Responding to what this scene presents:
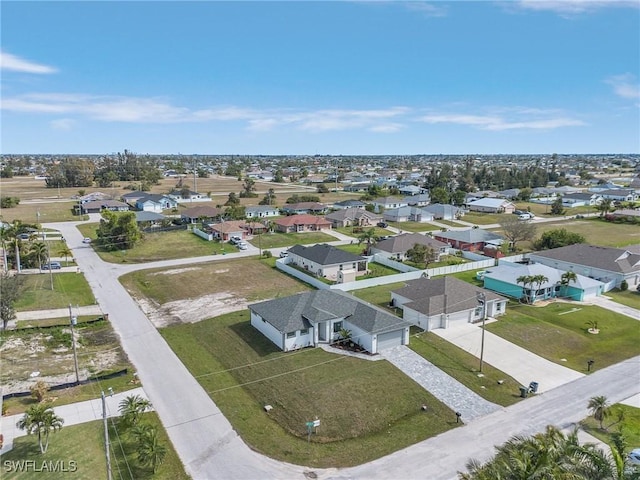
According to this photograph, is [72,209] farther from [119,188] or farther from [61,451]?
[61,451]

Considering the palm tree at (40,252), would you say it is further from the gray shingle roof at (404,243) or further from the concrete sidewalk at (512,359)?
the concrete sidewalk at (512,359)

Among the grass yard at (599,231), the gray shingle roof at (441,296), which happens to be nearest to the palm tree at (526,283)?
the gray shingle roof at (441,296)

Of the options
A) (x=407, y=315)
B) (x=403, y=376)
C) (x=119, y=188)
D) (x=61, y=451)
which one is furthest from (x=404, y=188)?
(x=61, y=451)

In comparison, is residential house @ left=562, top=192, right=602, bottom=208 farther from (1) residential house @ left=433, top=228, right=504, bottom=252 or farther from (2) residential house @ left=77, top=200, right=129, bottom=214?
(2) residential house @ left=77, top=200, right=129, bottom=214

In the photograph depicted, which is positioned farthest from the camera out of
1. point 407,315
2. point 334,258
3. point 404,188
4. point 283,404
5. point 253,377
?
point 404,188

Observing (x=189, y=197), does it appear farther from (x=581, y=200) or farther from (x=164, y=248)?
(x=581, y=200)

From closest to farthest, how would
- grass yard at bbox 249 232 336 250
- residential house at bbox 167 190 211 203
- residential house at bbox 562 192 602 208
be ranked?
grass yard at bbox 249 232 336 250
residential house at bbox 562 192 602 208
residential house at bbox 167 190 211 203

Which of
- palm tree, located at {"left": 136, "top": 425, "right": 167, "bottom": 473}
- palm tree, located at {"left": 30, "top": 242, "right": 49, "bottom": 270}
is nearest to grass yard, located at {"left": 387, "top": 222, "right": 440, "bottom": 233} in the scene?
palm tree, located at {"left": 30, "top": 242, "right": 49, "bottom": 270}
